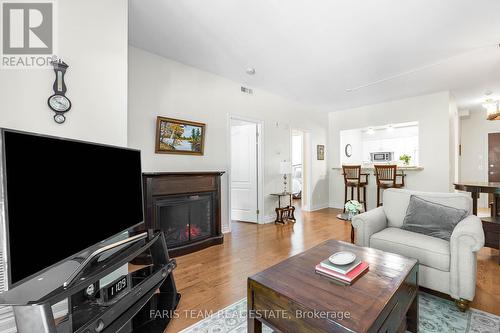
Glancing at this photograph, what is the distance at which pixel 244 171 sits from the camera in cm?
461

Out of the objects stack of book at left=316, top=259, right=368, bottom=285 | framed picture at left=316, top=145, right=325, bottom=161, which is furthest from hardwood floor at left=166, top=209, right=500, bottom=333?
framed picture at left=316, top=145, right=325, bottom=161

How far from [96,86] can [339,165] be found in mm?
5651

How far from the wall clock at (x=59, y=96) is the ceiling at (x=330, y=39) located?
0.99m

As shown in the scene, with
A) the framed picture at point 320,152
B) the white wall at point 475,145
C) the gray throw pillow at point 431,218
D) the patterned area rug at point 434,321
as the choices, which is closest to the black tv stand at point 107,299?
the patterned area rug at point 434,321

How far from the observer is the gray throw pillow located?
2.05 metres

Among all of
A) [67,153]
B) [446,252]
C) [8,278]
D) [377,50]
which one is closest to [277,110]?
[377,50]

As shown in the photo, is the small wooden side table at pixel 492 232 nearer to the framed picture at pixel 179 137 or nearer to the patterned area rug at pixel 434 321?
the patterned area rug at pixel 434 321

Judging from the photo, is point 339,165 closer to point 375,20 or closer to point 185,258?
point 375,20

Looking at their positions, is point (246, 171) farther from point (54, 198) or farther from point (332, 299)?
point (54, 198)

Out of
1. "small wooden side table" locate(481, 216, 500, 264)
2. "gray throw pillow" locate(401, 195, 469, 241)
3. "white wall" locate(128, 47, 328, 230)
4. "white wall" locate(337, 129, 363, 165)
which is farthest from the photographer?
"white wall" locate(337, 129, 363, 165)

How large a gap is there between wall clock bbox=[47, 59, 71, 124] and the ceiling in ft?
3.26

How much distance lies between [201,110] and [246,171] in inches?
64.1

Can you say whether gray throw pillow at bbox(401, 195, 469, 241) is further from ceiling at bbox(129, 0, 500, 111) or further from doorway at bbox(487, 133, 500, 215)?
doorway at bbox(487, 133, 500, 215)

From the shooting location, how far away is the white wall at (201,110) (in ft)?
9.50
